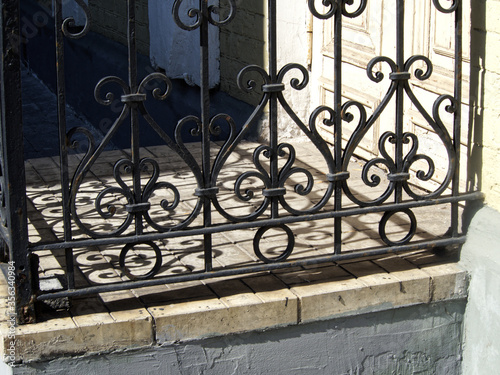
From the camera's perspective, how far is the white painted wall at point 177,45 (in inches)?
234

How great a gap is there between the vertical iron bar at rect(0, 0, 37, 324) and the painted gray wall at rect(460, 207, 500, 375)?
169cm

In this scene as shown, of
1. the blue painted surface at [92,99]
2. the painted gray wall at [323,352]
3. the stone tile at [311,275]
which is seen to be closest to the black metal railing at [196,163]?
the stone tile at [311,275]

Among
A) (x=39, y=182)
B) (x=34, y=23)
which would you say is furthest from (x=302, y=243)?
(x=34, y=23)

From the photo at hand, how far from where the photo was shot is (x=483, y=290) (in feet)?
9.98

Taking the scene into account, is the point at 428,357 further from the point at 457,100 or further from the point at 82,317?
the point at 82,317

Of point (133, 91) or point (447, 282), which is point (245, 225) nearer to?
point (133, 91)

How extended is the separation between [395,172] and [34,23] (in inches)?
349

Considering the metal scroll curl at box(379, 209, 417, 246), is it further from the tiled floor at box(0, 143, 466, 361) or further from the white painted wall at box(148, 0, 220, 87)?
the white painted wall at box(148, 0, 220, 87)

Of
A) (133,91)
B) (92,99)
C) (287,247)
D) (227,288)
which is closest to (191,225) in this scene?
(227,288)

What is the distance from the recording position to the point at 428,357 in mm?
3186

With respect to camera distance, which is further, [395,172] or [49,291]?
[395,172]

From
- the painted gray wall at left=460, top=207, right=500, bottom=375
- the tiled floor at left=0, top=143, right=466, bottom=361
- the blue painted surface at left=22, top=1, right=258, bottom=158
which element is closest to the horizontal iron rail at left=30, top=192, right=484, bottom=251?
the painted gray wall at left=460, top=207, right=500, bottom=375

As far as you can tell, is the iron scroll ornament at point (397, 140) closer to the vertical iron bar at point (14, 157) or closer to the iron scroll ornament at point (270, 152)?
the iron scroll ornament at point (270, 152)

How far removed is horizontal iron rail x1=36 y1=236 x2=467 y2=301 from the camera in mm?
2676
